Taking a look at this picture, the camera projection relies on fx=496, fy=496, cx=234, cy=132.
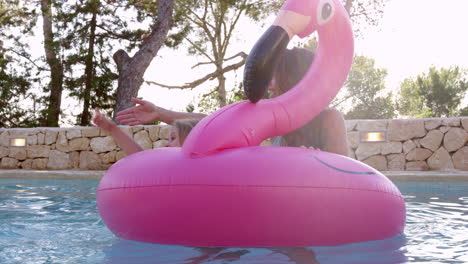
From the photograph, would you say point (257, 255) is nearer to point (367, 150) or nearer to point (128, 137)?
point (128, 137)

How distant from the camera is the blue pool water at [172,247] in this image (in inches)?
107

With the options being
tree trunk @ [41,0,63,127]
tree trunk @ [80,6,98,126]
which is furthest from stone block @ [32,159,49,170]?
tree trunk @ [41,0,63,127]

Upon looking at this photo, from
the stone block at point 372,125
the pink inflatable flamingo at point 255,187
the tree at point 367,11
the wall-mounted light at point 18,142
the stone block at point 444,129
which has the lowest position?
the pink inflatable flamingo at point 255,187

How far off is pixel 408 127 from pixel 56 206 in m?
6.86

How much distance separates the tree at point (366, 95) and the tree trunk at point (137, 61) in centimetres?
1148

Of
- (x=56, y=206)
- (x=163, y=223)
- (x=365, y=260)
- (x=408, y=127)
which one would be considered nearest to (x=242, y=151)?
(x=163, y=223)

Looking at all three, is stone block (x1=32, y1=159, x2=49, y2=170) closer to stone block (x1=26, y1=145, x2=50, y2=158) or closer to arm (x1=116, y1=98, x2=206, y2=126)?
stone block (x1=26, y1=145, x2=50, y2=158)

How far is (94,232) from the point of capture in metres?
3.70

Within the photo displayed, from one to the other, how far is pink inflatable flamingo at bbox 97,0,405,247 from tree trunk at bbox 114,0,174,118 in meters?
10.7

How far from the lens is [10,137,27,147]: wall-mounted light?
11766mm

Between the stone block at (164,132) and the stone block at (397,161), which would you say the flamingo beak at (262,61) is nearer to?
the stone block at (397,161)

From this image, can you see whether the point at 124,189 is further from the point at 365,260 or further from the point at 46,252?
the point at 365,260

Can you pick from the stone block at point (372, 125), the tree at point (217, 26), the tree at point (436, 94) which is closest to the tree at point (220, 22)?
the tree at point (217, 26)

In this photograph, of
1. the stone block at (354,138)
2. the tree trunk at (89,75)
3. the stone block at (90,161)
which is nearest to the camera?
the stone block at (354,138)
